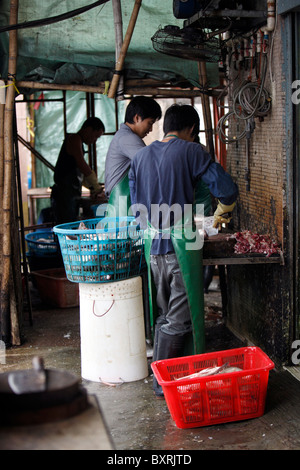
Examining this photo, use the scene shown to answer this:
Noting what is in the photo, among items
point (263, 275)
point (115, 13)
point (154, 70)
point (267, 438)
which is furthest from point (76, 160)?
point (267, 438)

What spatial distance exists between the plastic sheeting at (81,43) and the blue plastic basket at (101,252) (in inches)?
83.5

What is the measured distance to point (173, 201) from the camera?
462 centimetres

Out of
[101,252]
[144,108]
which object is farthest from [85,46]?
[101,252]

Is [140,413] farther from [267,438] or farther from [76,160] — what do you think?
[76,160]

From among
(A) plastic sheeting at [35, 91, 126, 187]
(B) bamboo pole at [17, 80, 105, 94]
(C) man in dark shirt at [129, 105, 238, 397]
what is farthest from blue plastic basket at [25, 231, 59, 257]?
(A) plastic sheeting at [35, 91, 126, 187]

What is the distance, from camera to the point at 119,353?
521cm

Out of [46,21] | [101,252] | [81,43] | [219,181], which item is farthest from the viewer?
[81,43]

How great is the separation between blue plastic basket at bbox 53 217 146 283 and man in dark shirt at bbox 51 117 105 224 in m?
3.54

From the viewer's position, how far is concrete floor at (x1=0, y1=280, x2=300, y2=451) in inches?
160

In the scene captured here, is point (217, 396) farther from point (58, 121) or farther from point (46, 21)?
point (58, 121)

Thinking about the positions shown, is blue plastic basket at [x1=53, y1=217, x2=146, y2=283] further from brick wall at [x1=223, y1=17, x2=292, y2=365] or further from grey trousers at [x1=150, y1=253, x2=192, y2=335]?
brick wall at [x1=223, y1=17, x2=292, y2=365]

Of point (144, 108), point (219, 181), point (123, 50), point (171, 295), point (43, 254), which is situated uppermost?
point (123, 50)

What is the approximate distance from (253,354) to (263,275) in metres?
0.97

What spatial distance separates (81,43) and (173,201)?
2589 millimetres
